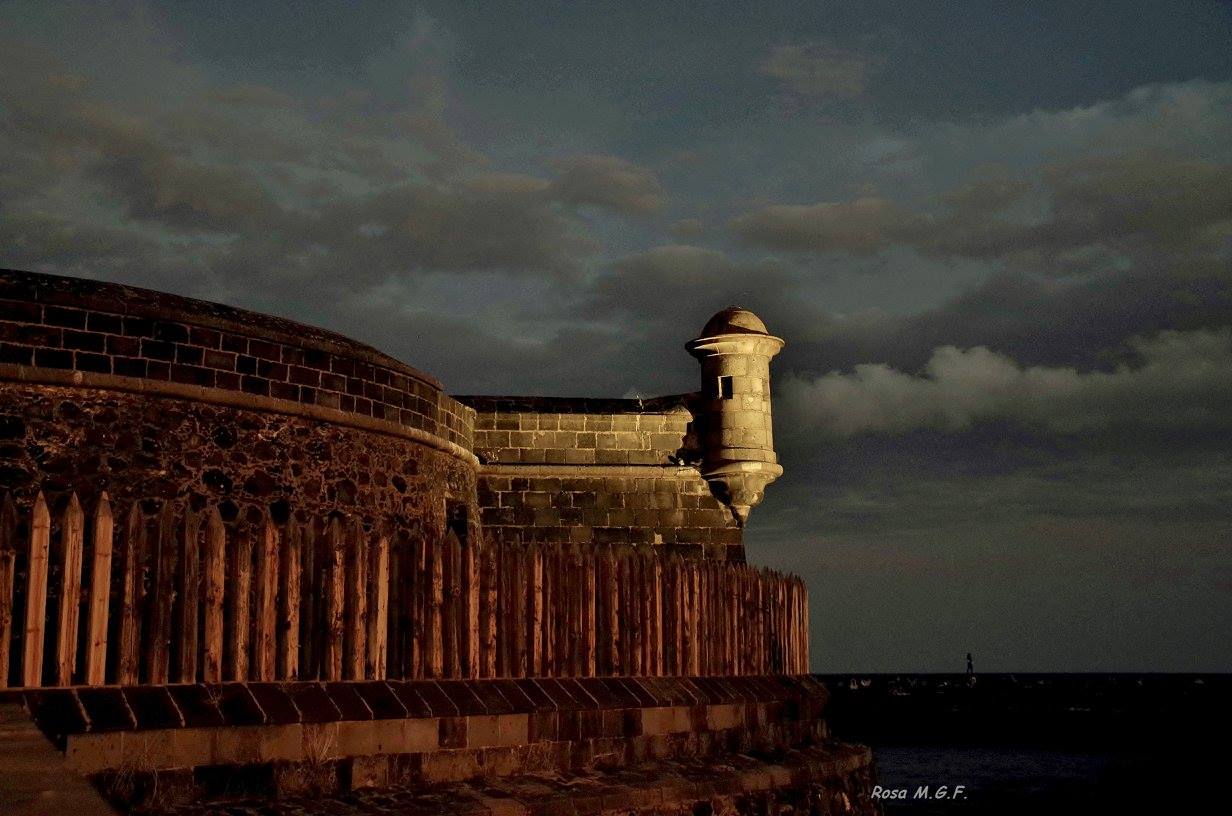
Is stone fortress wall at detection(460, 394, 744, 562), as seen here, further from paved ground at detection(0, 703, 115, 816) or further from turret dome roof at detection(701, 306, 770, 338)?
paved ground at detection(0, 703, 115, 816)

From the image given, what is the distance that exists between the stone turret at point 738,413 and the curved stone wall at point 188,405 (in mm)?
6317

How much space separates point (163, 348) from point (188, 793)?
17.4ft

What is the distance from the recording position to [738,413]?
17.8m

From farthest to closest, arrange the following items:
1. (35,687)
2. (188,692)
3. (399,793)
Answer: (399,793) < (188,692) < (35,687)

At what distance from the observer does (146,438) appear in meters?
10.0

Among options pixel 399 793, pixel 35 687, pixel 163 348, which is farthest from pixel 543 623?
pixel 163 348

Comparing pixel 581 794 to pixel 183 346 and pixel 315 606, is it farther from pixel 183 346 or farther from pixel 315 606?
pixel 183 346

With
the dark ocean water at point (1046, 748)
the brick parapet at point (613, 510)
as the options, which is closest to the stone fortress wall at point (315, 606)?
the brick parapet at point (613, 510)

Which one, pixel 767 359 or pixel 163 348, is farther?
pixel 767 359

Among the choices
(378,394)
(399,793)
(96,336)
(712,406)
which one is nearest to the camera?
(399,793)

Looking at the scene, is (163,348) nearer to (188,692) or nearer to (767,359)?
(188,692)

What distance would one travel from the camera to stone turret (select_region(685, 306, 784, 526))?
1775cm

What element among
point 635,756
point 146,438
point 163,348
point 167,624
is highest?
point 163,348

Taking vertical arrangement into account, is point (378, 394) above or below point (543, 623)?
above
